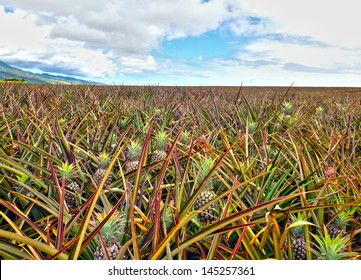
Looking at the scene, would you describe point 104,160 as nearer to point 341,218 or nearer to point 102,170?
point 102,170

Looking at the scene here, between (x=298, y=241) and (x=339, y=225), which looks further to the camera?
(x=339, y=225)

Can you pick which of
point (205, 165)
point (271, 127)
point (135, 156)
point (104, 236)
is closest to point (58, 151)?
point (135, 156)

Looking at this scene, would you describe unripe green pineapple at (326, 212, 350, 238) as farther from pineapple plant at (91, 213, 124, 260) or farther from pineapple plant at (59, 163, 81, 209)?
pineapple plant at (59, 163, 81, 209)

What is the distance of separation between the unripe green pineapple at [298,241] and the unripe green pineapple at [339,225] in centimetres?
14

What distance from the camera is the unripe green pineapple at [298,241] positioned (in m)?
0.95

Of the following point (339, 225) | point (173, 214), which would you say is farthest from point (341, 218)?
point (173, 214)

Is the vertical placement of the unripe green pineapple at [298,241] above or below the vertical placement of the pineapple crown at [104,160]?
below

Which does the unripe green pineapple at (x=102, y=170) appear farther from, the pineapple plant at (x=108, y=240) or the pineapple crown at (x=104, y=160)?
the pineapple plant at (x=108, y=240)

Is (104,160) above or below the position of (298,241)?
above

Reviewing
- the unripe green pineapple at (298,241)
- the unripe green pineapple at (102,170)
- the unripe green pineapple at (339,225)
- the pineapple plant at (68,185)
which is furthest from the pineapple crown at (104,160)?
the unripe green pineapple at (339,225)

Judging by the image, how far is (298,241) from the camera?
96 centimetres

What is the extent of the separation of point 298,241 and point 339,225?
201 millimetres

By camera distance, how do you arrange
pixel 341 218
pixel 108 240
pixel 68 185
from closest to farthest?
pixel 108 240, pixel 341 218, pixel 68 185

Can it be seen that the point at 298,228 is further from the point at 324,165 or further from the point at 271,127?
the point at 271,127
